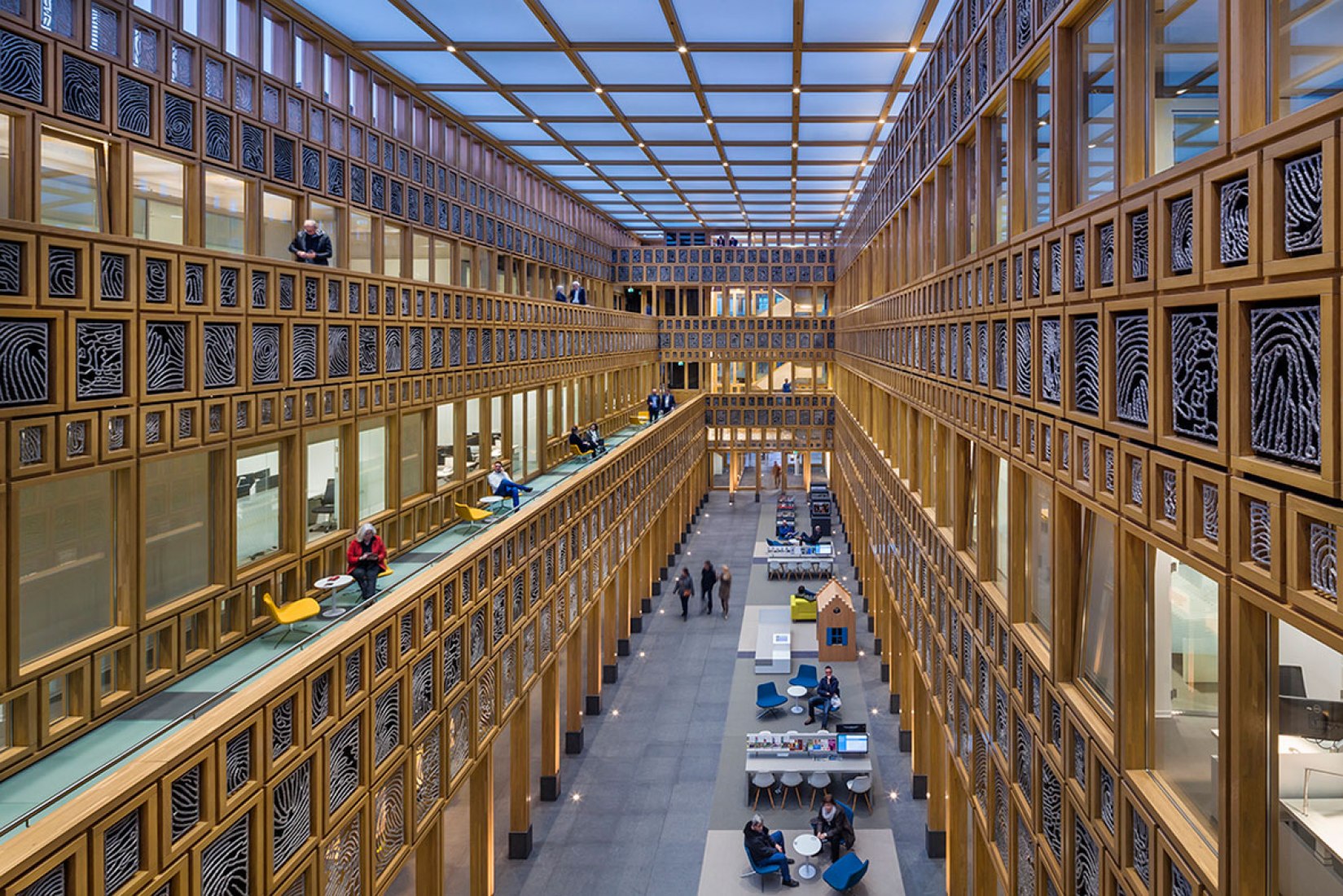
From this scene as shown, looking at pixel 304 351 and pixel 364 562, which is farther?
pixel 304 351

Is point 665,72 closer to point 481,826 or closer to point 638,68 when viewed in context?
point 638,68

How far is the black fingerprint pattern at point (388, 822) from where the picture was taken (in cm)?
794

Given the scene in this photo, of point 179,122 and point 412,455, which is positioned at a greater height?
point 179,122

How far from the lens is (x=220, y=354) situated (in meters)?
7.89

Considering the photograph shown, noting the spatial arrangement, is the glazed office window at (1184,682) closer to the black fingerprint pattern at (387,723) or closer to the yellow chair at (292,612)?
the black fingerprint pattern at (387,723)

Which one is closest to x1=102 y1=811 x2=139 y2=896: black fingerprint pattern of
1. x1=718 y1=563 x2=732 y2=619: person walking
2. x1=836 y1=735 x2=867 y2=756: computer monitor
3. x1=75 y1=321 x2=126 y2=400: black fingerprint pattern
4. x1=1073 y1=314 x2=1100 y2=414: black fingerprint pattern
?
x1=75 y1=321 x2=126 y2=400: black fingerprint pattern

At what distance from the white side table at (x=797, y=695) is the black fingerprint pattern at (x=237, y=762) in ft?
43.9

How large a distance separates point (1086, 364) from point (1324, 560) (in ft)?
8.80

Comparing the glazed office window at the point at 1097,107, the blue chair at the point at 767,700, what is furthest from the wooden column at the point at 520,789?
the glazed office window at the point at 1097,107

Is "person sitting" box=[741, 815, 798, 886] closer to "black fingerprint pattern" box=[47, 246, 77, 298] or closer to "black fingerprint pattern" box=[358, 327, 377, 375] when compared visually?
"black fingerprint pattern" box=[358, 327, 377, 375]

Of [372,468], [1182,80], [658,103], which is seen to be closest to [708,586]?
[658,103]

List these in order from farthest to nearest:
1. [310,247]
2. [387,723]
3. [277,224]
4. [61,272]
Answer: [277,224] → [310,247] → [387,723] → [61,272]

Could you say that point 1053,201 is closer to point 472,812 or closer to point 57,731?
point 57,731

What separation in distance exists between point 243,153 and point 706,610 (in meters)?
17.8
